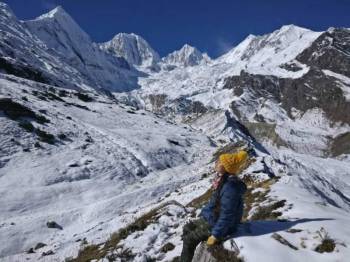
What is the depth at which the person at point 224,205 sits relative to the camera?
→ 33.2 ft

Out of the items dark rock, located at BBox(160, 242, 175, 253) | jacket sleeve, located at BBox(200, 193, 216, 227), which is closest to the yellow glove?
jacket sleeve, located at BBox(200, 193, 216, 227)

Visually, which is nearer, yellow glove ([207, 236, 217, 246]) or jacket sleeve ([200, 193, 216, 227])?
yellow glove ([207, 236, 217, 246])

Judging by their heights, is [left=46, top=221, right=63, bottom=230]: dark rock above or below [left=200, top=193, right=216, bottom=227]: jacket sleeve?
above

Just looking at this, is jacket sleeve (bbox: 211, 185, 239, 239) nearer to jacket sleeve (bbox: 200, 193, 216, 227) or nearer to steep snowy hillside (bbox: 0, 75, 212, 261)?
jacket sleeve (bbox: 200, 193, 216, 227)

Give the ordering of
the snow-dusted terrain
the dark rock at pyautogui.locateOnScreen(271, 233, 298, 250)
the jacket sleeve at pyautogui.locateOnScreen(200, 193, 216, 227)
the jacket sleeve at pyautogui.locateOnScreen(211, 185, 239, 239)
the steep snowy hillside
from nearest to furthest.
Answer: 1. the dark rock at pyautogui.locateOnScreen(271, 233, 298, 250)
2. the jacket sleeve at pyautogui.locateOnScreen(211, 185, 239, 239)
3. the jacket sleeve at pyautogui.locateOnScreen(200, 193, 216, 227)
4. the snow-dusted terrain
5. the steep snowy hillside

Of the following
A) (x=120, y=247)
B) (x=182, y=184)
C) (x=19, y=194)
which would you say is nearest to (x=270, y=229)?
(x=120, y=247)

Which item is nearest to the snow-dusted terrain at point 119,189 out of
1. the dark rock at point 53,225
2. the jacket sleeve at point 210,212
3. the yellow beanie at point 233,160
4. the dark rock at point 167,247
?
the dark rock at point 167,247

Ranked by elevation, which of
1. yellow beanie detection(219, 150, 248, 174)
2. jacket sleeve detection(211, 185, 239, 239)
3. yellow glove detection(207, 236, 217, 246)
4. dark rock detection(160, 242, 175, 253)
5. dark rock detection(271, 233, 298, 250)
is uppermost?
yellow beanie detection(219, 150, 248, 174)

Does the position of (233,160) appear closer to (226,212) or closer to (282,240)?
(226,212)

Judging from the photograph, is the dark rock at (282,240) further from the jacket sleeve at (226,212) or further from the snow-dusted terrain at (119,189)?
the jacket sleeve at (226,212)

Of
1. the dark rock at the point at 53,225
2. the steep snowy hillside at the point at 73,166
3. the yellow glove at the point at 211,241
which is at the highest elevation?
the steep snowy hillside at the point at 73,166

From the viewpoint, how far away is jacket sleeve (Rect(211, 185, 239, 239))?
10.1 m

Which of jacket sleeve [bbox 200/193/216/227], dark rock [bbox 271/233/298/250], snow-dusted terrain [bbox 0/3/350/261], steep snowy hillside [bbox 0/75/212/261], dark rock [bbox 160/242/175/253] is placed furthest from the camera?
steep snowy hillside [bbox 0/75/212/261]

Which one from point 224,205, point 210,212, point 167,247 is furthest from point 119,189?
point 224,205
